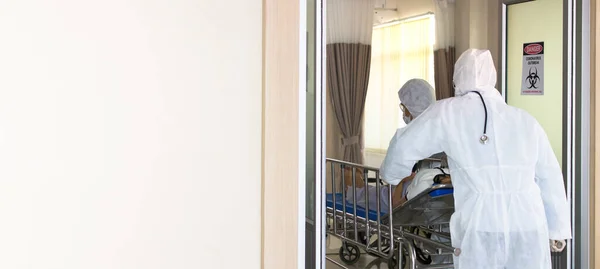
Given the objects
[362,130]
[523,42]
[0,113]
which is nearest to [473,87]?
[523,42]

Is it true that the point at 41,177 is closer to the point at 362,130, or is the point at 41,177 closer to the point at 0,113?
the point at 0,113

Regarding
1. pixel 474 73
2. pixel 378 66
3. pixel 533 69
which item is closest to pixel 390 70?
pixel 378 66

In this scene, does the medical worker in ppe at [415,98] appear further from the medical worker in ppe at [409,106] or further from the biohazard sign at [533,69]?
the biohazard sign at [533,69]

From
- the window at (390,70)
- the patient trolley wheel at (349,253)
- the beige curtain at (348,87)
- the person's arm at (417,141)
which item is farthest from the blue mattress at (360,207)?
the window at (390,70)

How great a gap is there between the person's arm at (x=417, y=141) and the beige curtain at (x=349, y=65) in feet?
7.41

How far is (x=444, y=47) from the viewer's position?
17.3ft

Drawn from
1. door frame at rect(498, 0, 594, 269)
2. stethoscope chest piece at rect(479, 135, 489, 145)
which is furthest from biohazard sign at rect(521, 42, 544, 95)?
stethoscope chest piece at rect(479, 135, 489, 145)

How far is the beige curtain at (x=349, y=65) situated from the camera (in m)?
4.96

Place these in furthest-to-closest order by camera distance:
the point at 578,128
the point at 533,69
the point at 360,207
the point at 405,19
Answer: the point at 405,19 → the point at 360,207 → the point at 533,69 → the point at 578,128

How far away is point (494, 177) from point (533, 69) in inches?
42.6

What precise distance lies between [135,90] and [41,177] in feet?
1.08

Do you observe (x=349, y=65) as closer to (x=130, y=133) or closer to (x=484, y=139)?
(x=484, y=139)

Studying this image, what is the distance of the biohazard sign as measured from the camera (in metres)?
3.31

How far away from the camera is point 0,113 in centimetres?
163
